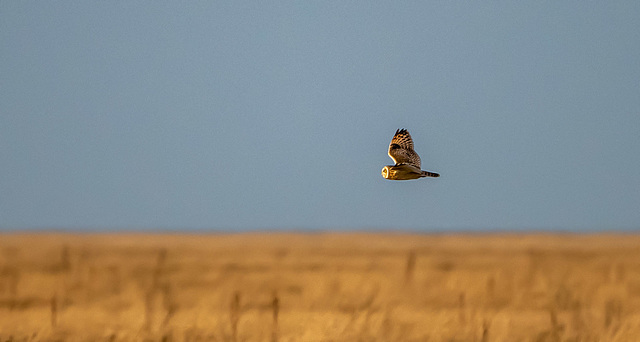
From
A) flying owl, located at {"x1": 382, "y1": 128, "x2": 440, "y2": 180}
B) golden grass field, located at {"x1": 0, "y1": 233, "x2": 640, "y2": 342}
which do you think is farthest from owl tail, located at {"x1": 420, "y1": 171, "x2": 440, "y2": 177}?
golden grass field, located at {"x1": 0, "y1": 233, "x2": 640, "y2": 342}

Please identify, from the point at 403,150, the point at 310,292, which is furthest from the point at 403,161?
the point at 310,292

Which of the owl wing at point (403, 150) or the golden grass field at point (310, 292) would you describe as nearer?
the golden grass field at point (310, 292)

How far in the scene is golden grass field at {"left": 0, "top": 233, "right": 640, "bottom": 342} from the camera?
4.57 metres

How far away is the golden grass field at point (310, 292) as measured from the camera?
4566mm

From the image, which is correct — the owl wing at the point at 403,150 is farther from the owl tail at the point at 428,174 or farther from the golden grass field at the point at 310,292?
the golden grass field at the point at 310,292

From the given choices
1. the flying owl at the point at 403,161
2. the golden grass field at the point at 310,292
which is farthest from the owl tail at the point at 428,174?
the golden grass field at the point at 310,292

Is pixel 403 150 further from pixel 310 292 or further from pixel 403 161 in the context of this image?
pixel 310 292

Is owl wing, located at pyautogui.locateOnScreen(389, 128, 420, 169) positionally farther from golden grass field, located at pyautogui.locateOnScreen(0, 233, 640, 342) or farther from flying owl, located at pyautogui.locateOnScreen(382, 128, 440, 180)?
golden grass field, located at pyautogui.locateOnScreen(0, 233, 640, 342)

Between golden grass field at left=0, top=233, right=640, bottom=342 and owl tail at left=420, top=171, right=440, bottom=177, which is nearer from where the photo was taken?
golden grass field at left=0, top=233, right=640, bottom=342

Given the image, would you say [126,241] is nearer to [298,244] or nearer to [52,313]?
[52,313]

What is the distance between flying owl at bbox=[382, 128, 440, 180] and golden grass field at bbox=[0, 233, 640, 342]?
34.3 ft

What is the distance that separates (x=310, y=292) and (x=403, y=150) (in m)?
11.2

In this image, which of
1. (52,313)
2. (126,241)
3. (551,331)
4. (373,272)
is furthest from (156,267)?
(551,331)

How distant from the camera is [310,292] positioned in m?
4.57
